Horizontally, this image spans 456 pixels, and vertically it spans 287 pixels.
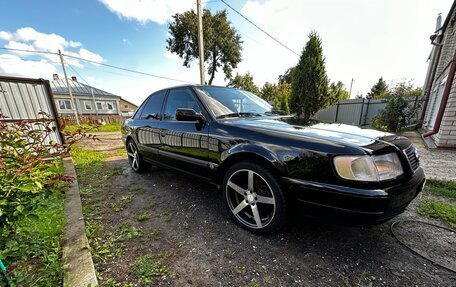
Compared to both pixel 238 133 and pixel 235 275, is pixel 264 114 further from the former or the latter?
pixel 235 275

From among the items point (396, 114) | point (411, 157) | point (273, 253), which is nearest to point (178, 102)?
point (273, 253)

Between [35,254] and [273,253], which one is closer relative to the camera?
[35,254]

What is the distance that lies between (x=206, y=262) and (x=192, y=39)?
22394mm

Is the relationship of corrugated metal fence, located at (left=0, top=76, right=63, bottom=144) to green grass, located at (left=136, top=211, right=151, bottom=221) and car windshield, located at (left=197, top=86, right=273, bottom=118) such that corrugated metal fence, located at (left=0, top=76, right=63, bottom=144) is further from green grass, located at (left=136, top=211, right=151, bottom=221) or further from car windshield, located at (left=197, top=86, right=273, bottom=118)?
car windshield, located at (left=197, top=86, right=273, bottom=118)

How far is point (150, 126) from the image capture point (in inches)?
131

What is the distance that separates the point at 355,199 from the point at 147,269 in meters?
1.71

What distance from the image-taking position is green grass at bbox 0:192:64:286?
1403 mm

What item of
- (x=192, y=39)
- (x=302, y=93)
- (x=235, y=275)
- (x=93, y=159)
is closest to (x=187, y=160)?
(x=235, y=275)

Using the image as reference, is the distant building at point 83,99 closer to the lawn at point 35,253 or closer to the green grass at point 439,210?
the lawn at point 35,253

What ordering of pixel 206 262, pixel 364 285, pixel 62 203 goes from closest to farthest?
pixel 364 285 < pixel 206 262 < pixel 62 203

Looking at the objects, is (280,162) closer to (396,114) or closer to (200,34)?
(200,34)

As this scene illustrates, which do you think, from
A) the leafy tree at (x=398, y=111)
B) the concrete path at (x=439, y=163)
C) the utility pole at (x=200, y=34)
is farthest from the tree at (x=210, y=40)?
the concrete path at (x=439, y=163)

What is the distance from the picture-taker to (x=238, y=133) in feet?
6.64

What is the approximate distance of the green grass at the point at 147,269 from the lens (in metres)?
1.54
